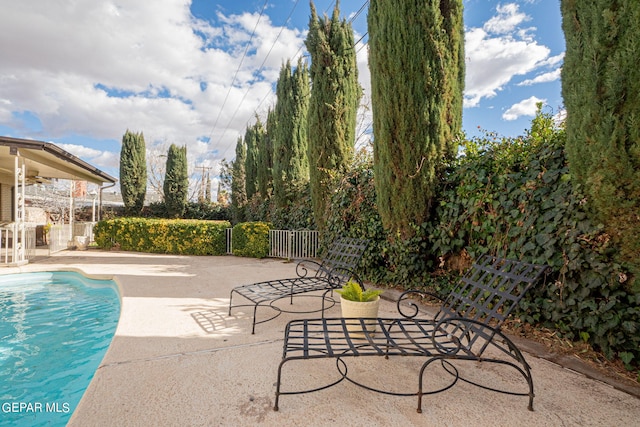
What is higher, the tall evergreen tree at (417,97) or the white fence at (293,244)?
the tall evergreen tree at (417,97)

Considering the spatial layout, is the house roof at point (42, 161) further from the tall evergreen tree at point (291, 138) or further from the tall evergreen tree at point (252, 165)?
the tall evergreen tree at point (291, 138)

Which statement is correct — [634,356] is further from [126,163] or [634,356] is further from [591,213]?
[126,163]

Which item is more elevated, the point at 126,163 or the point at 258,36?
the point at 258,36

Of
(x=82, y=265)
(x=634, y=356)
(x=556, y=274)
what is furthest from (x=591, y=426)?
(x=82, y=265)

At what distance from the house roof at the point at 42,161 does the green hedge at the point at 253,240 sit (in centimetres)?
489

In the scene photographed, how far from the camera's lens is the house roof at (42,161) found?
6.69 meters

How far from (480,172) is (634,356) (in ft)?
6.94

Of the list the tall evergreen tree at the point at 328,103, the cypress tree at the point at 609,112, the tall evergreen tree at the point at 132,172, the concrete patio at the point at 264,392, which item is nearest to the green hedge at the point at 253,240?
the tall evergreen tree at the point at 328,103

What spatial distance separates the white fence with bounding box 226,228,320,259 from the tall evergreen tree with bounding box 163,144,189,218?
11073 millimetres

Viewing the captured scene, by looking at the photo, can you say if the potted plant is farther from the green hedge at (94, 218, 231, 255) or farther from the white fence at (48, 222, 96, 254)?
the white fence at (48, 222, 96, 254)

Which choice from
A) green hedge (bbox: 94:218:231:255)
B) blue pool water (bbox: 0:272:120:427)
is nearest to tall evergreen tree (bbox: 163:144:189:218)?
green hedge (bbox: 94:218:231:255)

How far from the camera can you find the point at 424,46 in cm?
411

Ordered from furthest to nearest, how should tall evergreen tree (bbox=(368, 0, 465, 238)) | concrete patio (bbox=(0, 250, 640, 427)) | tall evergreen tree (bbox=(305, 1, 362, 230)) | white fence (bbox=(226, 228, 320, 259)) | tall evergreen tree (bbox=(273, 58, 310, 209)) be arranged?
1. tall evergreen tree (bbox=(273, 58, 310, 209))
2. white fence (bbox=(226, 228, 320, 259))
3. tall evergreen tree (bbox=(305, 1, 362, 230))
4. tall evergreen tree (bbox=(368, 0, 465, 238))
5. concrete patio (bbox=(0, 250, 640, 427))

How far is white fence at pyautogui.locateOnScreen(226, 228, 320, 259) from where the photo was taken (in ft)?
26.6
